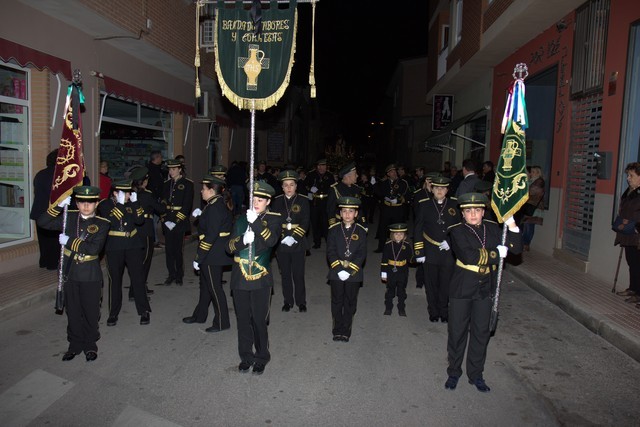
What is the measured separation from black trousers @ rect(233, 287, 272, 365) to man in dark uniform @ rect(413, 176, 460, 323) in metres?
2.86

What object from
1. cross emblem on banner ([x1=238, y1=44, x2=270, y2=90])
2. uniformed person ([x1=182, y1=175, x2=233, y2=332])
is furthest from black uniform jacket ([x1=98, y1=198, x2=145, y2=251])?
cross emblem on banner ([x1=238, y1=44, x2=270, y2=90])

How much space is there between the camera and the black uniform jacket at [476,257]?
522 cm

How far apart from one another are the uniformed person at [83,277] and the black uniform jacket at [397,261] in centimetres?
399

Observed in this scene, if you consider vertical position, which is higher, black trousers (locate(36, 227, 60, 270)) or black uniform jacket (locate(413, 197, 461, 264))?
black uniform jacket (locate(413, 197, 461, 264))

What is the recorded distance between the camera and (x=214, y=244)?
22.4 feet

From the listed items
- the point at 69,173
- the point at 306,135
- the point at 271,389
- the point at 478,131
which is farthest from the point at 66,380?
the point at 306,135

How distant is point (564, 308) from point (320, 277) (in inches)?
176

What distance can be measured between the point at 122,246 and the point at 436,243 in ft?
14.3

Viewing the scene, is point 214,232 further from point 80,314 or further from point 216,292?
point 80,314

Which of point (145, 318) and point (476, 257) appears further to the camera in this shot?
point (145, 318)

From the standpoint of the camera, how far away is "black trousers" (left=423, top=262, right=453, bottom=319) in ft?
24.0

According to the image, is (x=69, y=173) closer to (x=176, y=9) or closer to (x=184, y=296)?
(x=184, y=296)

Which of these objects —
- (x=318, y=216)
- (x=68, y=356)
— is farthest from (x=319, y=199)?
(x=68, y=356)

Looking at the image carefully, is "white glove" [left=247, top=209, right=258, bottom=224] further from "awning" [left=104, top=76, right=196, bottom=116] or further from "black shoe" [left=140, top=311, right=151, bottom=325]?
"awning" [left=104, top=76, right=196, bottom=116]
